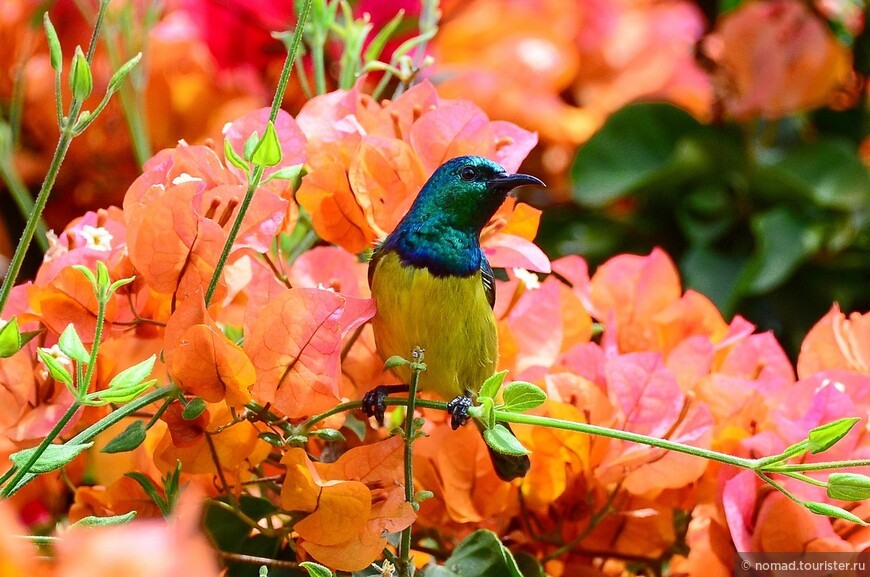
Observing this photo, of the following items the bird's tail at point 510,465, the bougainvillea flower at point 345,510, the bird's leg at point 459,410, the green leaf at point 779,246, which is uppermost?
the bird's leg at point 459,410

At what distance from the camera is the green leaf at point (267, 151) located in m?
0.33

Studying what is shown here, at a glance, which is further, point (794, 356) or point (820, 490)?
point (794, 356)

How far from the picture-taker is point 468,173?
444 millimetres

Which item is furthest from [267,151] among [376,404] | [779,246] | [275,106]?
[779,246]

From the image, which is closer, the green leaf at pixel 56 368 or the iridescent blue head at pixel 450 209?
the green leaf at pixel 56 368

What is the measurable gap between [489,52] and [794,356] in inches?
18.4

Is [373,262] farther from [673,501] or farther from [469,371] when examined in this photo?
[673,501]

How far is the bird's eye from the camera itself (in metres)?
0.44

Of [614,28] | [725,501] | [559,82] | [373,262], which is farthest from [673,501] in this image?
[614,28]

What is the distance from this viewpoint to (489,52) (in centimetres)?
113

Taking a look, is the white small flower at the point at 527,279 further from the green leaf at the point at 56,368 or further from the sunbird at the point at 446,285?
the green leaf at the point at 56,368

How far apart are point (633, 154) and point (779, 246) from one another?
18cm

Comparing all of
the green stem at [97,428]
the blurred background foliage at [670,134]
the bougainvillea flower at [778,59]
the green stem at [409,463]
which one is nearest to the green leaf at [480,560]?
the green stem at [409,463]

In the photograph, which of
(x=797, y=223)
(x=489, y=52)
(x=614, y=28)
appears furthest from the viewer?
(x=614, y=28)
